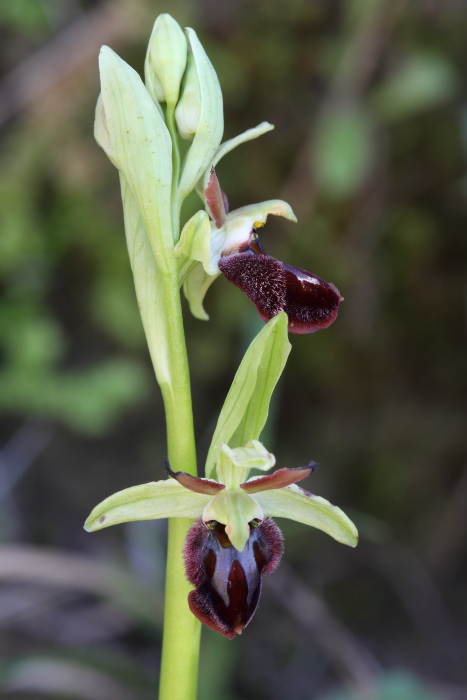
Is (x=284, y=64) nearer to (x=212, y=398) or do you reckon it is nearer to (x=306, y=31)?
(x=306, y=31)

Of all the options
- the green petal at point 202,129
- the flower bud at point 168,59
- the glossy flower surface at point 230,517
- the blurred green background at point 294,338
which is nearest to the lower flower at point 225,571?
the glossy flower surface at point 230,517

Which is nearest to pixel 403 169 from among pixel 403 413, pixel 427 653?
pixel 403 413

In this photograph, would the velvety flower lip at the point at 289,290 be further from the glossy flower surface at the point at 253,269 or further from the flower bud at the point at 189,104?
the flower bud at the point at 189,104

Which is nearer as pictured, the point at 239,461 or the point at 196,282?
the point at 239,461

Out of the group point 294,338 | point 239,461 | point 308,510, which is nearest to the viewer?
point 239,461

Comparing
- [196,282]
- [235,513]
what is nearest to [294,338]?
[196,282]

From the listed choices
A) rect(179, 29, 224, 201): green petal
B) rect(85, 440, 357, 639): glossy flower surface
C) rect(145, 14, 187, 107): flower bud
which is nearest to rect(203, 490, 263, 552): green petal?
rect(85, 440, 357, 639): glossy flower surface

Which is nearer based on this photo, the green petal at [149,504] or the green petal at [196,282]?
the green petal at [149,504]

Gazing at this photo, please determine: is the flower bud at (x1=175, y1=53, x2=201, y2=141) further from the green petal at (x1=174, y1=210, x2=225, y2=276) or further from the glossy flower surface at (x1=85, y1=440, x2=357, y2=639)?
the glossy flower surface at (x1=85, y1=440, x2=357, y2=639)

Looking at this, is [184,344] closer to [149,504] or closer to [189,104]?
[149,504]
